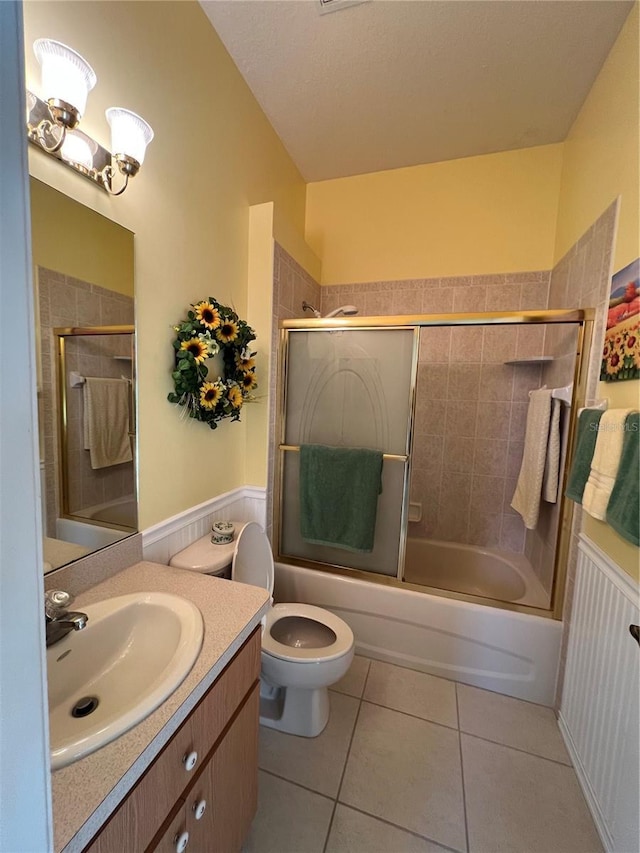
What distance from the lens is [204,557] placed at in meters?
1.36

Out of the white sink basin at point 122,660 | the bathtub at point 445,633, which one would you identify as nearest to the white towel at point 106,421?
the white sink basin at point 122,660

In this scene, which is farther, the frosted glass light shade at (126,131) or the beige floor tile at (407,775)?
the beige floor tile at (407,775)

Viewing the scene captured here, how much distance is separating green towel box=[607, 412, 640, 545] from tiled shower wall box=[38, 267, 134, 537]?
5.20 ft

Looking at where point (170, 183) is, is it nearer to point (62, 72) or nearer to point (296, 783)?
point (62, 72)

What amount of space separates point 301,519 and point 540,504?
4.42 ft

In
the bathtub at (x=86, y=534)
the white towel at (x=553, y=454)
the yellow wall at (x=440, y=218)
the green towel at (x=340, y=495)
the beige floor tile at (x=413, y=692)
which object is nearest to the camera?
the bathtub at (x=86, y=534)

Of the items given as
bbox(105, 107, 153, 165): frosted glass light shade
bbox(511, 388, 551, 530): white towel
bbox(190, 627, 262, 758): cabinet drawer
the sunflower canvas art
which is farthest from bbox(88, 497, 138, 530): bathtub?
bbox(511, 388, 551, 530): white towel

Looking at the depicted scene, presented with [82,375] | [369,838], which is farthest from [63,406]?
[369,838]

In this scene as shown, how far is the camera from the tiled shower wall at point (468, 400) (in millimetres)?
2229

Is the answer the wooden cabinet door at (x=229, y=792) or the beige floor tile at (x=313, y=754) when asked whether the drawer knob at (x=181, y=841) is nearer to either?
the wooden cabinet door at (x=229, y=792)

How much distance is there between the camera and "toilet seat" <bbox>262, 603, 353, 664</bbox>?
1.34 m

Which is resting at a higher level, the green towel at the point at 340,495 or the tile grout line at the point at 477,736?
the green towel at the point at 340,495

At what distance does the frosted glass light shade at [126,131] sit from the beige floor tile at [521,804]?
237 cm

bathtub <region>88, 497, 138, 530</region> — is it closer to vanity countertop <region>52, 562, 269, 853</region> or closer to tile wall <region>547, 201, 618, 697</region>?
vanity countertop <region>52, 562, 269, 853</region>
